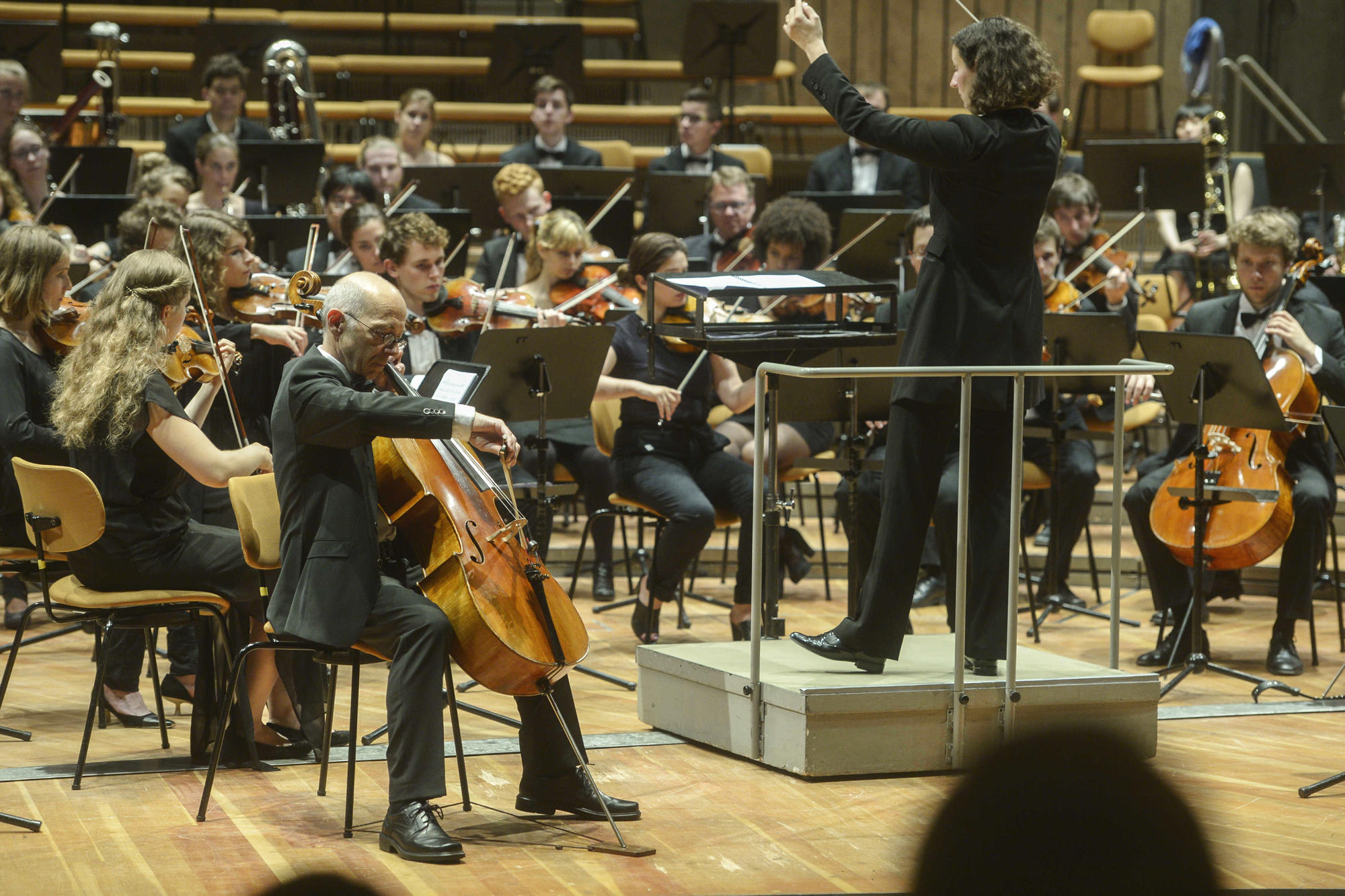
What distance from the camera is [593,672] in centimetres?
429

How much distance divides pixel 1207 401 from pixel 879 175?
355 cm

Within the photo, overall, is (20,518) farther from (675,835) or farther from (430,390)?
(675,835)

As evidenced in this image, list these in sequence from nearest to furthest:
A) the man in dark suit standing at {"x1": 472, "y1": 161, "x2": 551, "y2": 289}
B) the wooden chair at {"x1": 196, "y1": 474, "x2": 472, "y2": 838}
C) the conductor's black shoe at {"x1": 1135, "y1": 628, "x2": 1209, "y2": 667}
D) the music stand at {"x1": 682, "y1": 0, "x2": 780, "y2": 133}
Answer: the wooden chair at {"x1": 196, "y1": 474, "x2": 472, "y2": 838}, the conductor's black shoe at {"x1": 1135, "y1": 628, "x2": 1209, "y2": 667}, the man in dark suit standing at {"x1": 472, "y1": 161, "x2": 551, "y2": 289}, the music stand at {"x1": 682, "y1": 0, "x2": 780, "y2": 133}

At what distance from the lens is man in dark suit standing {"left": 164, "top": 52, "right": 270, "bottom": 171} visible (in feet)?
24.2

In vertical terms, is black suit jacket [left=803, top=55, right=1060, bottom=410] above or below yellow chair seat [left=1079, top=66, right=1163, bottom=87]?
below

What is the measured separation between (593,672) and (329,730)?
121 centimetres

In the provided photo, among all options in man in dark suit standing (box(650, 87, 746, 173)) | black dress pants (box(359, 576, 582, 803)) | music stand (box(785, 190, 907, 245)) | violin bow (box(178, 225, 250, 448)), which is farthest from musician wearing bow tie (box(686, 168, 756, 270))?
black dress pants (box(359, 576, 582, 803))

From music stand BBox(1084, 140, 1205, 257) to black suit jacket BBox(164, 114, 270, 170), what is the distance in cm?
398

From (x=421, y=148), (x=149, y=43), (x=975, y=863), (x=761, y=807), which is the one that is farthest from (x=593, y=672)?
(x=149, y=43)

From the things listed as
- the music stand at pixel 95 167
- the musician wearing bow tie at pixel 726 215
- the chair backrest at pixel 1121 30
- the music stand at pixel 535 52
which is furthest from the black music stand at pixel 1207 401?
the chair backrest at pixel 1121 30

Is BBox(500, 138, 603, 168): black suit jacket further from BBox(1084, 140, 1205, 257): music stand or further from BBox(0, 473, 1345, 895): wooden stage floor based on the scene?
BBox(0, 473, 1345, 895): wooden stage floor

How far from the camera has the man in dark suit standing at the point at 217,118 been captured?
7.39 metres

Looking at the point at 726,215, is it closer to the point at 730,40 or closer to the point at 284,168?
the point at 284,168

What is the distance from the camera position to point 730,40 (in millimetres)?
8242
